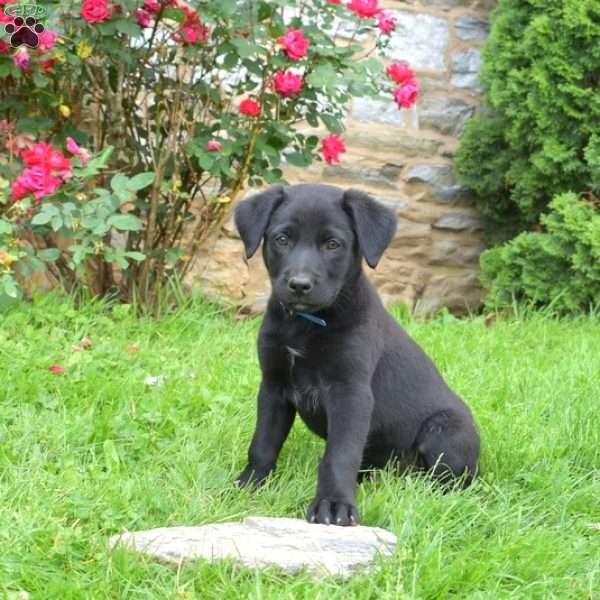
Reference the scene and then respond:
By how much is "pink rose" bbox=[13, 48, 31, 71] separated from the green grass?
124 centimetres

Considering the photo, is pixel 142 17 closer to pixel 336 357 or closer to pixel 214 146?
pixel 214 146

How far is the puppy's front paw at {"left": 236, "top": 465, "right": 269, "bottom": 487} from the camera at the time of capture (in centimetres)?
340

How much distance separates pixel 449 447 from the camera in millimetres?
3521

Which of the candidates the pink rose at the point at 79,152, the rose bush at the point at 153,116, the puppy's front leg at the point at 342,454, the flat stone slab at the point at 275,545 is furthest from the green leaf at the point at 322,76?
the flat stone slab at the point at 275,545

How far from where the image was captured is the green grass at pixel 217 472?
266 cm

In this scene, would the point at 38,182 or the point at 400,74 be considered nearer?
the point at 38,182

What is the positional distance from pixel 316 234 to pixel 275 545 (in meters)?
1.08

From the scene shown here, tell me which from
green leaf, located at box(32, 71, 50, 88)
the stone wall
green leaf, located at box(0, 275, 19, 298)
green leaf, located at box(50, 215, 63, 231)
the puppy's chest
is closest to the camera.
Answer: the puppy's chest

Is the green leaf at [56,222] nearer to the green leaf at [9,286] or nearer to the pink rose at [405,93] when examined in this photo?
the green leaf at [9,286]

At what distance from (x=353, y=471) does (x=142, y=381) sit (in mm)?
1430

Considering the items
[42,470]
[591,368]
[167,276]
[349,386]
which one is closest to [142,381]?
[42,470]

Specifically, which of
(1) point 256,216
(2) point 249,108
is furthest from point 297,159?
(1) point 256,216

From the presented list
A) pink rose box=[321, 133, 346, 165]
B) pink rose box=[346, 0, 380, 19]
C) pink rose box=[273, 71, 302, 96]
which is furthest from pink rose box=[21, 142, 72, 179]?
pink rose box=[346, 0, 380, 19]

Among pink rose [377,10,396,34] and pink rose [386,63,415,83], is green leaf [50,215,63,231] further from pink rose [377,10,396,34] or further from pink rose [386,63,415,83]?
pink rose [377,10,396,34]
